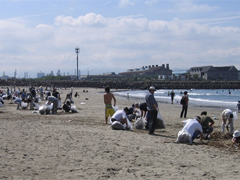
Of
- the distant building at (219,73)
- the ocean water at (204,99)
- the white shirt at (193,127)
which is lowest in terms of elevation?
the ocean water at (204,99)

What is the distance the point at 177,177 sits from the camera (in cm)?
566

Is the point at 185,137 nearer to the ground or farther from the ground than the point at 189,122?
nearer to the ground

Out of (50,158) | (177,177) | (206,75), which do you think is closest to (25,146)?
(50,158)

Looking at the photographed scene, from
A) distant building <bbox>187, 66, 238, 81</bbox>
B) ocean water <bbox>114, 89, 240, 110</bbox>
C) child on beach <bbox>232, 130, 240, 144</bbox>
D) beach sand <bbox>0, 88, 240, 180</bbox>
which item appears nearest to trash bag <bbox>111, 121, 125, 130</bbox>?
beach sand <bbox>0, 88, 240, 180</bbox>

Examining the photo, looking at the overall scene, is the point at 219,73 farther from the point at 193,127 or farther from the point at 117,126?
the point at 193,127

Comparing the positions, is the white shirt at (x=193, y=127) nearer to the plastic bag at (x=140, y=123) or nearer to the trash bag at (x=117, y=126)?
the trash bag at (x=117, y=126)

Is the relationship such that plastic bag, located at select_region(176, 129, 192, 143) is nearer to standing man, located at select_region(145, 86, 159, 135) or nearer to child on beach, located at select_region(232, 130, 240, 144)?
child on beach, located at select_region(232, 130, 240, 144)

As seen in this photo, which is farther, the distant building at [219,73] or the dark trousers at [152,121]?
the distant building at [219,73]

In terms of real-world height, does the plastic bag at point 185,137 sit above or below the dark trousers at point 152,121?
below

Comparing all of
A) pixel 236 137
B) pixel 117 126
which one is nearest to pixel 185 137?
pixel 236 137

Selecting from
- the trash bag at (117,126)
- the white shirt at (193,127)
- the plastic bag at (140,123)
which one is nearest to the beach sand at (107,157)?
the white shirt at (193,127)

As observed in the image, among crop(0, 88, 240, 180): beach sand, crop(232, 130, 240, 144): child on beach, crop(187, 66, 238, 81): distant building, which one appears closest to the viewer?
crop(0, 88, 240, 180): beach sand

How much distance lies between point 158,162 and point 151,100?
12.1 ft

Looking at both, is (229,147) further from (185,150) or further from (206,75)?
(206,75)
